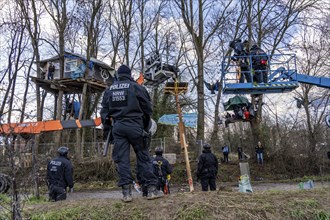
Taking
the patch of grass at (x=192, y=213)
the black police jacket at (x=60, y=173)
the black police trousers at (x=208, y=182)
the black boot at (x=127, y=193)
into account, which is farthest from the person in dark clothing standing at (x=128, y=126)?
the black police trousers at (x=208, y=182)

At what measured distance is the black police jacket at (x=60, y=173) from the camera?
9.23 metres

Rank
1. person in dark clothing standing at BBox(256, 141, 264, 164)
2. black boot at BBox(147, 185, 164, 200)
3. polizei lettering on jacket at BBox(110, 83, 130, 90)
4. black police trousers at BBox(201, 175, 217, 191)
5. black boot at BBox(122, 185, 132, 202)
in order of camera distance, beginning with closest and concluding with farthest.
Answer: black boot at BBox(122, 185, 132, 202)
black boot at BBox(147, 185, 164, 200)
polizei lettering on jacket at BBox(110, 83, 130, 90)
black police trousers at BBox(201, 175, 217, 191)
person in dark clothing standing at BBox(256, 141, 264, 164)

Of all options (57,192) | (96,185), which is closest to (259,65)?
(57,192)

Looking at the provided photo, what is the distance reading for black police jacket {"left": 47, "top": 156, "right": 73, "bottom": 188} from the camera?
364 inches

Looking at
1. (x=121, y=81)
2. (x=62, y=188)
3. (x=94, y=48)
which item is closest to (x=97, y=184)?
(x=62, y=188)

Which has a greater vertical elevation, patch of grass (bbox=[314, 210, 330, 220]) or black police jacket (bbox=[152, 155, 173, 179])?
black police jacket (bbox=[152, 155, 173, 179])

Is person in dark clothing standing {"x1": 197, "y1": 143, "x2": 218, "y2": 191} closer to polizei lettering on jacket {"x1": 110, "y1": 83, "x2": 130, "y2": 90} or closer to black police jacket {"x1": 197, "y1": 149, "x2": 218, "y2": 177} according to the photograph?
black police jacket {"x1": 197, "y1": 149, "x2": 218, "y2": 177}

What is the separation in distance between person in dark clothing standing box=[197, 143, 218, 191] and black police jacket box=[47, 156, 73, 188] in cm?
437

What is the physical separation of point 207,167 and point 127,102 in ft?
21.1

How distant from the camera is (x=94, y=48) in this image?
33375mm

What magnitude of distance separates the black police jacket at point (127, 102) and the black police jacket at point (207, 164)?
232 inches

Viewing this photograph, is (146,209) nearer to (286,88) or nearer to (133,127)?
(133,127)

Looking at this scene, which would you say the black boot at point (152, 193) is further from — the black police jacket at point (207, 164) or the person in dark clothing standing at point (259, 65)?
the person in dark clothing standing at point (259, 65)

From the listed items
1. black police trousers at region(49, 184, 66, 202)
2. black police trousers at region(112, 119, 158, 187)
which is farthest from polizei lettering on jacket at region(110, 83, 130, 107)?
black police trousers at region(49, 184, 66, 202)
